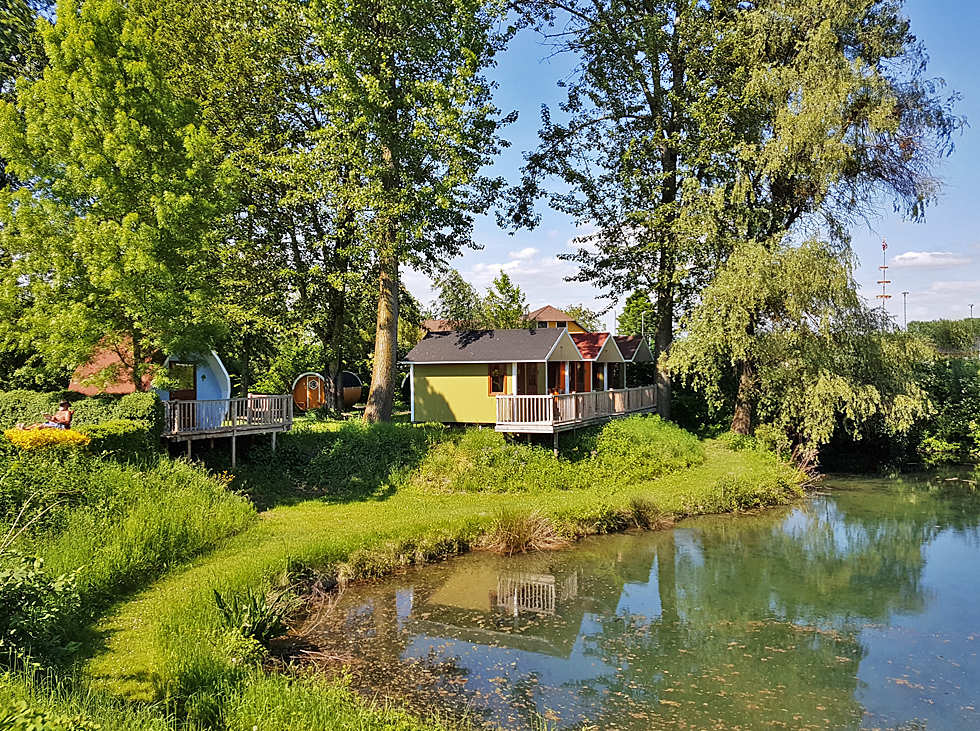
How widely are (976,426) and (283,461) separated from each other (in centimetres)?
2556

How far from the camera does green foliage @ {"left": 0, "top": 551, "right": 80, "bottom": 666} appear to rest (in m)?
6.93

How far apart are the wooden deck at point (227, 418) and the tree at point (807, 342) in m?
13.2

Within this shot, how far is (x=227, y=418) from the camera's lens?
17891mm

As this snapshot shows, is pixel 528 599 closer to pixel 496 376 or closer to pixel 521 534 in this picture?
pixel 521 534

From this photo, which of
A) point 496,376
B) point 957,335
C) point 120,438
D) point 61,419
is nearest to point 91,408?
point 61,419

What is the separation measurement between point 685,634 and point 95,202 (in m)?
14.8

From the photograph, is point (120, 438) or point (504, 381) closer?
point (120, 438)

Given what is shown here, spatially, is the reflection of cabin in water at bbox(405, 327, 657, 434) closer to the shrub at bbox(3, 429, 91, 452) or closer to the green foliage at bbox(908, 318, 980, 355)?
the shrub at bbox(3, 429, 91, 452)

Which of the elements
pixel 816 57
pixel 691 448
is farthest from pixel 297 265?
pixel 816 57

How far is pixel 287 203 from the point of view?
71.2 ft

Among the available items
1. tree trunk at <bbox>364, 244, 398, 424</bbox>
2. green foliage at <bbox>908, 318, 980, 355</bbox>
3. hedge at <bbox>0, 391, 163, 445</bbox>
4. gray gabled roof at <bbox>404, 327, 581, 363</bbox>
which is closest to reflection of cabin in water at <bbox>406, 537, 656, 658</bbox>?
hedge at <bbox>0, 391, 163, 445</bbox>

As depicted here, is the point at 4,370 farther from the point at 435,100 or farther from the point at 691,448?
the point at 691,448

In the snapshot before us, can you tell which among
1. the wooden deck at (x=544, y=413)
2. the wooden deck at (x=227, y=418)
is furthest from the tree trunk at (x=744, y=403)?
the wooden deck at (x=227, y=418)

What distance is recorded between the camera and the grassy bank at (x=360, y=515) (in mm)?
7180
